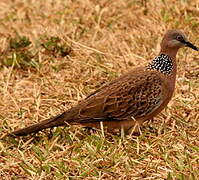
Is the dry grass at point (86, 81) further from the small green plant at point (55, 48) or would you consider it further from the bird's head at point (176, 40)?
the bird's head at point (176, 40)

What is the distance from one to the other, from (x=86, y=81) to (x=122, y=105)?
1.21 metres

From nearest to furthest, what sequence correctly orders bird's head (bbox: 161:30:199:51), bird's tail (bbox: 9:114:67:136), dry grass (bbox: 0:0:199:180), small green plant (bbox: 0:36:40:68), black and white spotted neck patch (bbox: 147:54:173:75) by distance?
dry grass (bbox: 0:0:199:180) < bird's tail (bbox: 9:114:67:136) < black and white spotted neck patch (bbox: 147:54:173:75) < bird's head (bbox: 161:30:199:51) < small green plant (bbox: 0:36:40:68)

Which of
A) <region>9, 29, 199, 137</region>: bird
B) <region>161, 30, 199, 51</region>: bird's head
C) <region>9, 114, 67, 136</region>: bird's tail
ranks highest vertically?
<region>161, 30, 199, 51</region>: bird's head

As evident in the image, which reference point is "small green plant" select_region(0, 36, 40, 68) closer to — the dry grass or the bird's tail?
the dry grass

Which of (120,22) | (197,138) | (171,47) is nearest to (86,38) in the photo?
(120,22)

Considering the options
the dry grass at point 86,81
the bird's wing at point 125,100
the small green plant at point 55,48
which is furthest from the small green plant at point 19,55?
the bird's wing at point 125,100

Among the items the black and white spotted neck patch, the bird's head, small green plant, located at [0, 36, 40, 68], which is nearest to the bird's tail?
the black and white spotted neck patch

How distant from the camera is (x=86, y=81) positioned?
6.61m

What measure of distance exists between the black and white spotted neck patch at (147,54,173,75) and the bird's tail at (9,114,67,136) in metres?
0.99

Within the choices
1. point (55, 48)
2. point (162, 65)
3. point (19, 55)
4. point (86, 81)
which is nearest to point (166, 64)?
point (162, 65)

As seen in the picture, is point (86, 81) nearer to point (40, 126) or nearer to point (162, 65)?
point (162, 65)

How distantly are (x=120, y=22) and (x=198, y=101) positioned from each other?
2.51 m

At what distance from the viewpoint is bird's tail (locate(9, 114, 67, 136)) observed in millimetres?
5332

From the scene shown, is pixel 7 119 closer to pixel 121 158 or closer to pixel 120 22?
pixel 121 158
